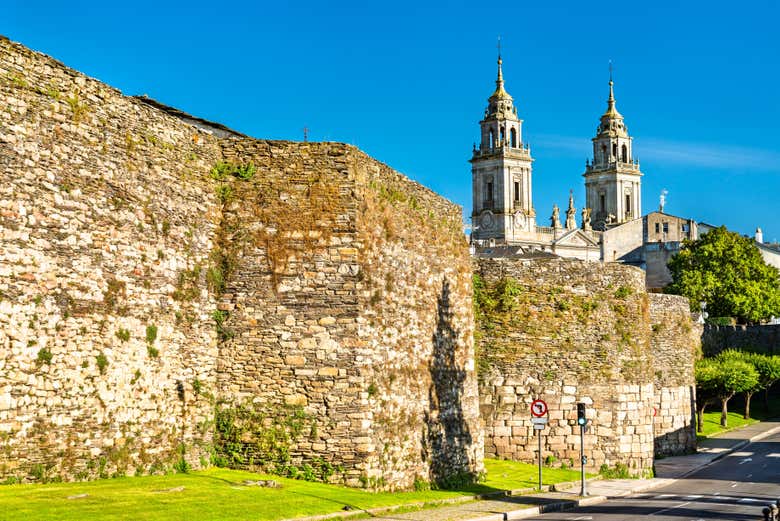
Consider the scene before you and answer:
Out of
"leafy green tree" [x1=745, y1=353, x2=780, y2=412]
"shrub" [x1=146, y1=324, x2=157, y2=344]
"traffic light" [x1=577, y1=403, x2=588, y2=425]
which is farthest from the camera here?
"leafy green tree" [x1=745, y1=353, x2=780, y2=412]

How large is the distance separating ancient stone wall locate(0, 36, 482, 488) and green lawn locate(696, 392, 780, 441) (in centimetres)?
3939

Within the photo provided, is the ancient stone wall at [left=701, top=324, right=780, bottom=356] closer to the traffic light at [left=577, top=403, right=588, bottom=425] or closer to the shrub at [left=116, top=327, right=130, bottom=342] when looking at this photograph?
the traffic light at [left=577, top=403, right=588, bottom=425]

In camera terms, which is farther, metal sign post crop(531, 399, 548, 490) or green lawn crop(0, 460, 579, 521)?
metal sign post crop(531, 399, 548, 490)

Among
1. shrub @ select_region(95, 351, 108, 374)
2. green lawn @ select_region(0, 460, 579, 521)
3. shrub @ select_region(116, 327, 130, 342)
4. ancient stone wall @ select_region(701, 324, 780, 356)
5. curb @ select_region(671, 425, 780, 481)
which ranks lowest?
curb @ select_region(671, 425, 780, 481)

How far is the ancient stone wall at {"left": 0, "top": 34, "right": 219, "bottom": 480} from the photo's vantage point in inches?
624

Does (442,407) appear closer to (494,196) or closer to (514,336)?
(514,336)

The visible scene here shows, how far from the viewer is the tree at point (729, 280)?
89375 mm

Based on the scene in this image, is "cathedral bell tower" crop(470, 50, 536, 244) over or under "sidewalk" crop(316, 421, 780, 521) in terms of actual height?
over

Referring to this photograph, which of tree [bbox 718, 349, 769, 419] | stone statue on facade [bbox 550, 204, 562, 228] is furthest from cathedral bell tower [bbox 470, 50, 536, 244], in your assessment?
tree [bbox 718, 349, 769, 419]

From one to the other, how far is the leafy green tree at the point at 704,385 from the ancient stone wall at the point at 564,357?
2820 centimetres

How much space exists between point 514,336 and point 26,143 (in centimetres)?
1791

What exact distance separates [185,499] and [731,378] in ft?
161

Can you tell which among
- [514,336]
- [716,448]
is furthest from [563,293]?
[716,448]

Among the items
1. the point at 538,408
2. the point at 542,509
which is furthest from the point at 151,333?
the point at 538,408
